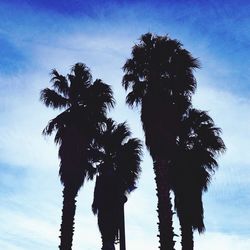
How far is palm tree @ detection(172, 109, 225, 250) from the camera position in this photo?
2366 cm

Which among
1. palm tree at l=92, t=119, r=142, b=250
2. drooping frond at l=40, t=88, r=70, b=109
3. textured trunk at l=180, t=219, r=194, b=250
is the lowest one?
textured trunk at l=180, t=219, r=194, b=250

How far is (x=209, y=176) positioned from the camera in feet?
80.9

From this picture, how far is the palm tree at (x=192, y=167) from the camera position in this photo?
2366cm

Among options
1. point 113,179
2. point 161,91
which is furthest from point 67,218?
point 161,91

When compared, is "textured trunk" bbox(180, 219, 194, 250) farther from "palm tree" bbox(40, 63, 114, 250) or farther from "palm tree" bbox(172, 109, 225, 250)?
"palm tree" bbox(40, 63, 114, 250)

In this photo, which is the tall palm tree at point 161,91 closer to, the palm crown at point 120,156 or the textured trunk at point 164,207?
the textured trunk at point 164,207

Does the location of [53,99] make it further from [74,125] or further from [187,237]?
[187,237]

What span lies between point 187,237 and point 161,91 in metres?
7.78

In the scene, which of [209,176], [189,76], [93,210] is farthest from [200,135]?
[93,210]

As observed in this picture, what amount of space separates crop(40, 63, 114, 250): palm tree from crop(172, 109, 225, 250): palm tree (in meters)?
4.86

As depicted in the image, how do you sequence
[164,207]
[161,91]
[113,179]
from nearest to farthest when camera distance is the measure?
1. [164,207]
2. [161,91]
3. [113,179]

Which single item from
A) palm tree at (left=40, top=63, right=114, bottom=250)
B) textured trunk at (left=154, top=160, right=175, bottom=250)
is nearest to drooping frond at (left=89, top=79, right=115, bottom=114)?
palm tree at (left=40, top=63, right=114, bottom=250)

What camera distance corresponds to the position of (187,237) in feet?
75.8

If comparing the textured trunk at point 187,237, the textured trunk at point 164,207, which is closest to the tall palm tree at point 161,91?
the textured trunk at point 164,207
